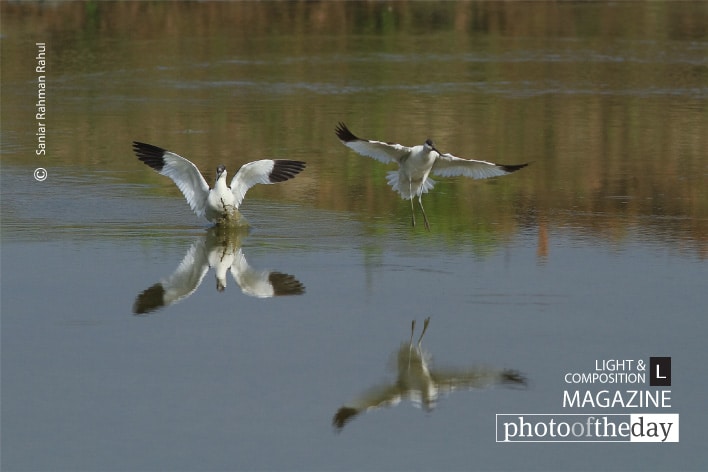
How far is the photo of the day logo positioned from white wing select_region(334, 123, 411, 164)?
186 inches

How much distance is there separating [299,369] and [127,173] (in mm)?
8177

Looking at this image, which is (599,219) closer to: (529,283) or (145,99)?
(529,283)

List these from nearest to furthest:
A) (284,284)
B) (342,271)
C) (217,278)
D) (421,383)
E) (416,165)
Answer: (421,383) → (284,284) → (217,278) → (342,271) → (416,165)

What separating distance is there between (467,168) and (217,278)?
3456 millimetres

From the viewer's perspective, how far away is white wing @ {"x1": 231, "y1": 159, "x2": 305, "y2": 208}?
543 inches

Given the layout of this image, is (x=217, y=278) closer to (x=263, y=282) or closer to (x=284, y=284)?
(x=263, y=282)

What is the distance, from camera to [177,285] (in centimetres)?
1168

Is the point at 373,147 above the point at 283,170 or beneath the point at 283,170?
above

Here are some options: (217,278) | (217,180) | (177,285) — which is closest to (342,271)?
(217,278)

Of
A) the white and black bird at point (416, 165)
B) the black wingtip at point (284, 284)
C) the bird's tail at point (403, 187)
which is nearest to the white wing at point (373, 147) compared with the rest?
the white and black bird at point (416, 165)

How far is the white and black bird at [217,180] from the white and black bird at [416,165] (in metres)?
0.81

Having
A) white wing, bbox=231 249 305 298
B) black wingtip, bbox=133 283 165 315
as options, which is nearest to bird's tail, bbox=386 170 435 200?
white wing, bbox=231 249 305 298

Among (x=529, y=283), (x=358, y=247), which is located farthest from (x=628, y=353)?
(x=358, y=247)

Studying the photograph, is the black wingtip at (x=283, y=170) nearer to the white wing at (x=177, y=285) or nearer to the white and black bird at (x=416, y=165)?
the white and black bird at (x=416, y=165)
